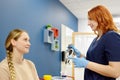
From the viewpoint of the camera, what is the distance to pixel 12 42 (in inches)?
67.7

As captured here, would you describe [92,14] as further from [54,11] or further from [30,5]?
[54,11]

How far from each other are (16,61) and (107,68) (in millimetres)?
734

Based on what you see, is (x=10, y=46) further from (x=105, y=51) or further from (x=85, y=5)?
(x=85, y=5)

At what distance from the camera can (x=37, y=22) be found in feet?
9.34

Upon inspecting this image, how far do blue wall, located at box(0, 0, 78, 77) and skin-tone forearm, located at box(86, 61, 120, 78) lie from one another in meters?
1.01

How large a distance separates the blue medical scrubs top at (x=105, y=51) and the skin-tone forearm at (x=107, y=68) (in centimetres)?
5

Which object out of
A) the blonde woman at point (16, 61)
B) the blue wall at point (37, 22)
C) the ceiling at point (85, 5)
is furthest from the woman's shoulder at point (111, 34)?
the ceiling at point (85, 5)

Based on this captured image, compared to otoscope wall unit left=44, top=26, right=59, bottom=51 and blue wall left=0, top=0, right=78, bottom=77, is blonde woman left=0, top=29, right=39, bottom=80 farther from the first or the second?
otoscope wall unit left=44, top=26, right=59, bottom=51

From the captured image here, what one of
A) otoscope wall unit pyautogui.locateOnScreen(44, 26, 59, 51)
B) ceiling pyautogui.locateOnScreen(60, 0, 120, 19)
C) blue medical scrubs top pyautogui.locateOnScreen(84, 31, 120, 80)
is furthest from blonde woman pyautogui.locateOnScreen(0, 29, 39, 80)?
ceiling pyautogui.locateOnScreen(60, 0, 120, 19)

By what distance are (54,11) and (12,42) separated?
1891mm

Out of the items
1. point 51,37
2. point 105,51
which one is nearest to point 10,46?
point 105,51

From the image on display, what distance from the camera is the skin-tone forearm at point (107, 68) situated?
53.8 inches

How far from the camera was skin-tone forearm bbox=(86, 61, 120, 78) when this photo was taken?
1.37 m

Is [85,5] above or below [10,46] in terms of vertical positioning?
above
